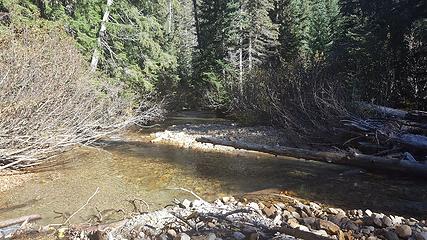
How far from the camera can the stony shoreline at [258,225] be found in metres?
5.85

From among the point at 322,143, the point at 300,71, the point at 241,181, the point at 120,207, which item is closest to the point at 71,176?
the point at 120,207

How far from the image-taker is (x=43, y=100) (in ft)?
38.5

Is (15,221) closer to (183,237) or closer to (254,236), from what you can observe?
(183,237)

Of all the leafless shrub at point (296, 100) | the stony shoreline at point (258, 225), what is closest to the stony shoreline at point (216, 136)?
the leafless shrub at point (296, 100)

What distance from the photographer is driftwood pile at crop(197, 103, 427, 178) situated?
29.4 ft

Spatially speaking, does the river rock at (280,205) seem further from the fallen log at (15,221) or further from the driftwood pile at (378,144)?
the fallen log at (15,221)

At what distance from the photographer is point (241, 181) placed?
1128cm

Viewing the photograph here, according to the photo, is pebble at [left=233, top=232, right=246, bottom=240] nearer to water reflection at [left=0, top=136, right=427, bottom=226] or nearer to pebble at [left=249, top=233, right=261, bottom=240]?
pebble at [left=249, top=233, right=261, bottom=240]

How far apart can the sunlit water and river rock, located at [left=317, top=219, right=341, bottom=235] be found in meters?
2.72

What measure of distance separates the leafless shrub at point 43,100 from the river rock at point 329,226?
7950 mm

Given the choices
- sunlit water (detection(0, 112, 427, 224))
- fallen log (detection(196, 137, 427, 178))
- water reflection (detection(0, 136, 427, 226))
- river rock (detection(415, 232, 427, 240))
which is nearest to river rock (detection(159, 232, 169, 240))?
sunlit water (detection(0, 112, 427, 224))

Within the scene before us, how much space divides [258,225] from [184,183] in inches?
197

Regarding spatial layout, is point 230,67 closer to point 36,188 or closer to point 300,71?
point 300,71

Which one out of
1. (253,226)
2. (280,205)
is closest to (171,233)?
(253,226)
